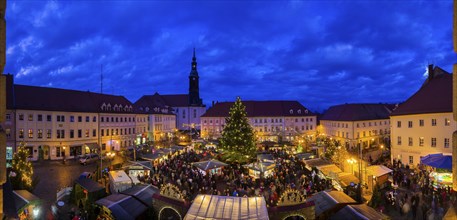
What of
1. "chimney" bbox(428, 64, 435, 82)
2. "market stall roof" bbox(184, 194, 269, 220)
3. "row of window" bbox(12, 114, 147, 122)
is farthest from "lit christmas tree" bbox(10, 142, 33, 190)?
"chimney" bbox(428, 64, 435, 82)

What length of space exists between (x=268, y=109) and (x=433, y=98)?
3910cm

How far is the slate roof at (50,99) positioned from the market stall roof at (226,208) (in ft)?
114

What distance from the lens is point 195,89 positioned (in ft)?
315

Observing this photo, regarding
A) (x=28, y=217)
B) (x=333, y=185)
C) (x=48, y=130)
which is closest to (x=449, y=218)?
(x=28, y=217)

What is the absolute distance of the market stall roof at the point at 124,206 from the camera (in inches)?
515

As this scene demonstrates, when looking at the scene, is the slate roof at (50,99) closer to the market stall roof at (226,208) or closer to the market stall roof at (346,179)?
the market stall roof at (226,208)

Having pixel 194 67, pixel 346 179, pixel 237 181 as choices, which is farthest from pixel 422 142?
pixel 194 67

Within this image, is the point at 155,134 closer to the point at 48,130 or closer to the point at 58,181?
the point at 48,130

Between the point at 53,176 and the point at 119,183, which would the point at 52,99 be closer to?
the point at 53,176

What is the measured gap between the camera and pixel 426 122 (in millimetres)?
28797

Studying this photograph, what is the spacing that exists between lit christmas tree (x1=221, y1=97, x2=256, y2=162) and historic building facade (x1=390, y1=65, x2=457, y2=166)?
1730 cm

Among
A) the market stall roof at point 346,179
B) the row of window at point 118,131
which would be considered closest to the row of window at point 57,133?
A: the row of window at point 118,131

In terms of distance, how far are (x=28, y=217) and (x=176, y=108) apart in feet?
267

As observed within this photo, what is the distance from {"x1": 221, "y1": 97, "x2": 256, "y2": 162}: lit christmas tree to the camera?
30250 millimetres
